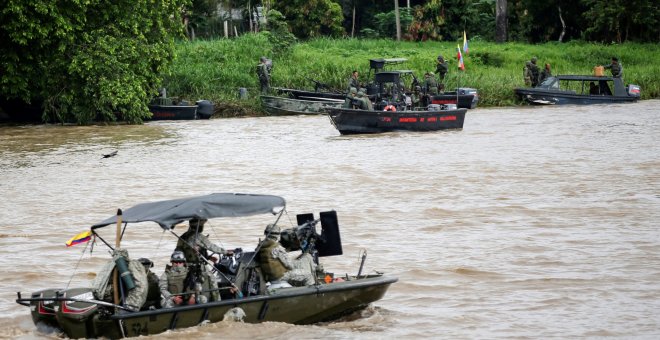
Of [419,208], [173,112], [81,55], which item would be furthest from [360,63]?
[419,208]

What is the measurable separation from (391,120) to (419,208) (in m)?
12.0

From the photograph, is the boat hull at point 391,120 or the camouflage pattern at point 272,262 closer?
the camouflage pattern at point 272,262

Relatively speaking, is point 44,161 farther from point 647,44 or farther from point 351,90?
point 647,44

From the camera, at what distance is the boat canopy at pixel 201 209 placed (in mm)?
11125

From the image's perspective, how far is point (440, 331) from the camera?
11.9 meters

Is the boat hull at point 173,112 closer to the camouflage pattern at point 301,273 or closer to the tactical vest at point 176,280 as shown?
the camouflage pattern at point 301,273

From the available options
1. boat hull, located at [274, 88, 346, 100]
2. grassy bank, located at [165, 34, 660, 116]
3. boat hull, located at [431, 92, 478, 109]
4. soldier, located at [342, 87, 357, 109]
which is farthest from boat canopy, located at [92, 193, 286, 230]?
grassy bank, located at [165, 34, 660, 116]

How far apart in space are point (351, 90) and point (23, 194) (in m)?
12.2

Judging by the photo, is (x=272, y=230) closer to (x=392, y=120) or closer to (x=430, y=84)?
(x=392, y=120)

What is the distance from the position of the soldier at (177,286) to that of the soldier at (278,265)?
823mm

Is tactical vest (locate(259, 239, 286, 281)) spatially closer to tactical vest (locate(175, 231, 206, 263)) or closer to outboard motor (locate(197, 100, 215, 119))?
tactical vest (locate(175, 231, 206, 263))

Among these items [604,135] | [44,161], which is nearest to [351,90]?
[604,135]

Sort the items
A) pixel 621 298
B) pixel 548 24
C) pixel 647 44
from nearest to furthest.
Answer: pixel 621 298 → pixel 647 44 → pixel 548 24

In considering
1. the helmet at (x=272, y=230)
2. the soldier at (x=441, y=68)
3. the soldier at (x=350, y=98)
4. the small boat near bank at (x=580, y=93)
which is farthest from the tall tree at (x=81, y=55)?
the helmet at (x=272, y=230)
